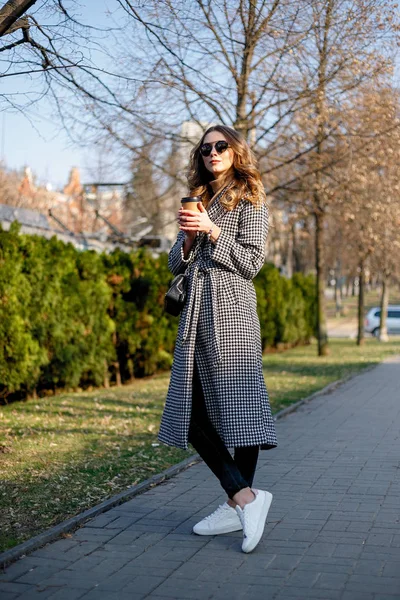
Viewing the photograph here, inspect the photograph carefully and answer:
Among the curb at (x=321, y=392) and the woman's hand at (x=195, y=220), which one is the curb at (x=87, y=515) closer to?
the woman's hand at (x=195, y=220)

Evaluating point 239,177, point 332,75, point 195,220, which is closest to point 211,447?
point 195,220

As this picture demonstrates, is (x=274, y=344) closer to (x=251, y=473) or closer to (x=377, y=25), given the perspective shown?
(x=377, y=25)

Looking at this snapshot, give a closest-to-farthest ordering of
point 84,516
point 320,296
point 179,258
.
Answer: point 179,258
point 84,516
point 320,296

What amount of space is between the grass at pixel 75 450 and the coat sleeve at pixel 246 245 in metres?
1.81

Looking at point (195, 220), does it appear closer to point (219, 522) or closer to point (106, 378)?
point (219, 522)

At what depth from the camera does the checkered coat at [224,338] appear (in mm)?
4410

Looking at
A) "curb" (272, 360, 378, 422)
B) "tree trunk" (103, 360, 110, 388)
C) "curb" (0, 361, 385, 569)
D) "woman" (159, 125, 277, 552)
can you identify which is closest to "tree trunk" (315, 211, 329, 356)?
"curb" (272, 360, 378, 422)

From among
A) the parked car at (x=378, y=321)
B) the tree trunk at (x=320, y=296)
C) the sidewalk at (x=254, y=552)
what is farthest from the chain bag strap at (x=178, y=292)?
the parked car at (x=378, y=321)

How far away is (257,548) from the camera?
4477mm

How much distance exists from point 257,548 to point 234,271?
1.43 metres

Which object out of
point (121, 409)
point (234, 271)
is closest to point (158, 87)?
point (121, 409)

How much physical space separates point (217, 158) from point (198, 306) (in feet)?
2.58

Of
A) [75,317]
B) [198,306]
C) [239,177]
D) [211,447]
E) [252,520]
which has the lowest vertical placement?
[252,520]

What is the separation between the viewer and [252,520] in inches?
173
